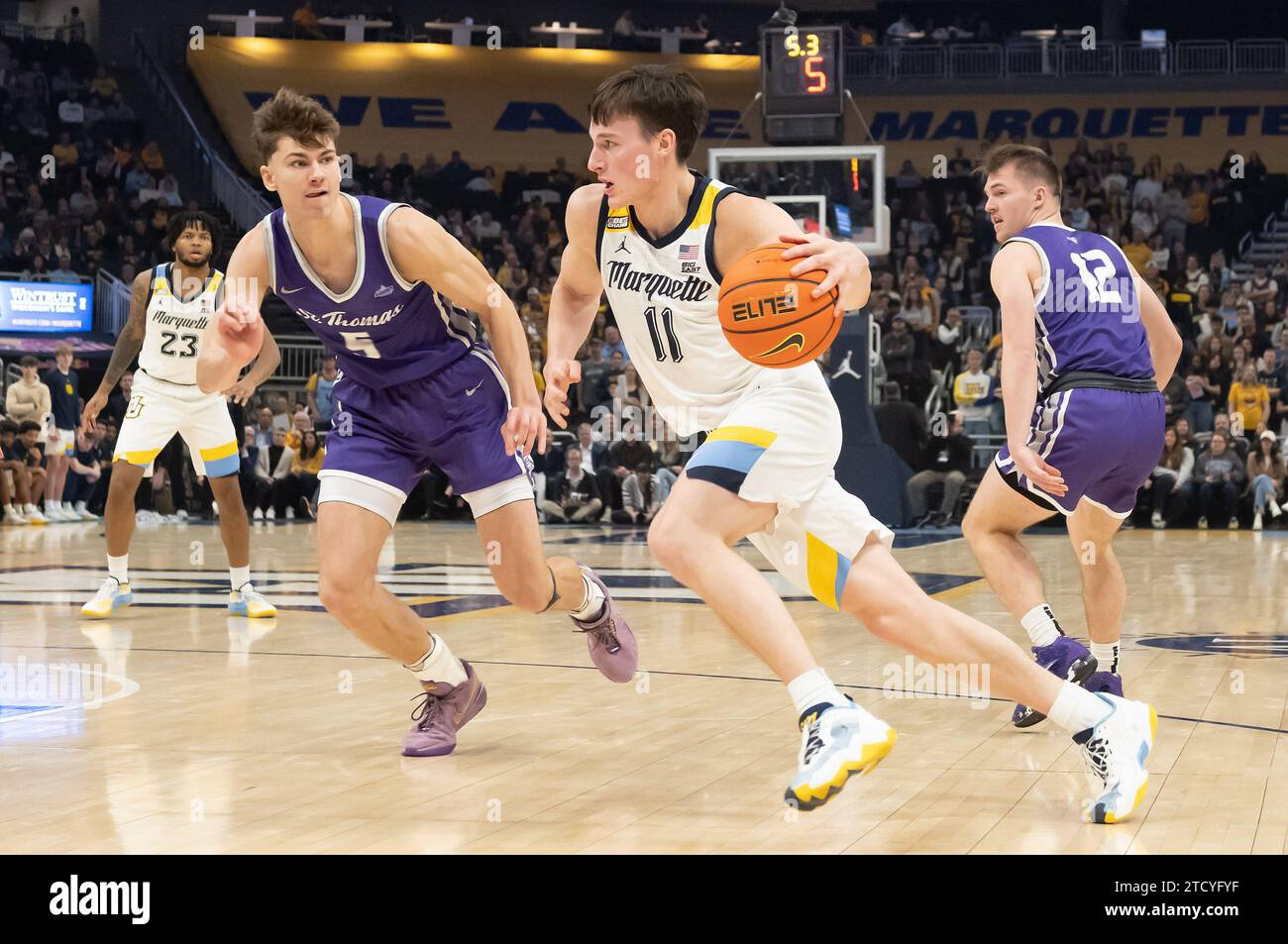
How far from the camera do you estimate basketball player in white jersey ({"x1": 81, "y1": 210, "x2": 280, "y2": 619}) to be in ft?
26.8

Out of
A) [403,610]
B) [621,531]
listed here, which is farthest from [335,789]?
[621,531]

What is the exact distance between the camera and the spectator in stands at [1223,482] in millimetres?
15672

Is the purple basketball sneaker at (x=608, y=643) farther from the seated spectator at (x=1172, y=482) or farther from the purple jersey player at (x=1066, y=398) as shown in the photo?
the seated spectator at (x=1172, y=482)

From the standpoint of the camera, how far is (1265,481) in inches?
618

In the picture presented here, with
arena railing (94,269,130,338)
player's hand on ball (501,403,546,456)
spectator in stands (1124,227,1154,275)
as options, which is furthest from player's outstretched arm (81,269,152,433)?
spectator in stands (1124,227,1154,275)

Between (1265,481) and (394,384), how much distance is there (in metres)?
13.2

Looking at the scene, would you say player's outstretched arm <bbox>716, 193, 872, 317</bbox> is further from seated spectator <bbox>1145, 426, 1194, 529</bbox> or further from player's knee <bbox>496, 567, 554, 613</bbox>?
seated spectator <bbox>1145, 426, 1194, 529</bbox>

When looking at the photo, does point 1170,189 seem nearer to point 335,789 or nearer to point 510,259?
point 510,259

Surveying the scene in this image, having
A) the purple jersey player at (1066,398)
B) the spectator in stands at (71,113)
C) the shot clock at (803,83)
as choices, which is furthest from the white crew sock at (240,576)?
the spectator in stands at (71,113)

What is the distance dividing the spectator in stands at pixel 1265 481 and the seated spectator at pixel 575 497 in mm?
7042

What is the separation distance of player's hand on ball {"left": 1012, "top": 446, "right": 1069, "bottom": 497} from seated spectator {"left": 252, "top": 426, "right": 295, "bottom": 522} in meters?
14.2

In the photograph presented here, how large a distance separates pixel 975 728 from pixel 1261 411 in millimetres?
12811
